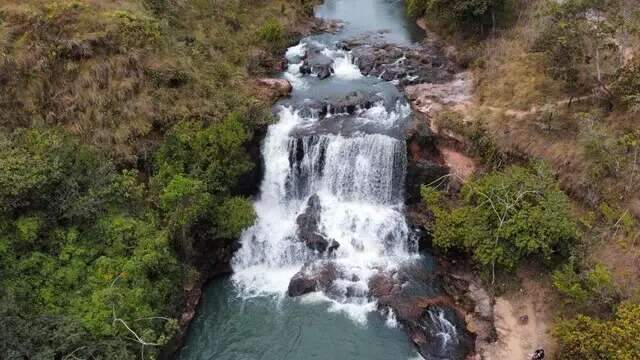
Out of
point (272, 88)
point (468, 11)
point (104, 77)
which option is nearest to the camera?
point (104, 77)

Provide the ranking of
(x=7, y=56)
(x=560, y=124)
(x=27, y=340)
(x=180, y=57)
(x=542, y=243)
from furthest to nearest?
(x=180, y=57) → (x=560, y=124) → (x=7, y=56) → (x=542, y=243) → (x=27, y=340)

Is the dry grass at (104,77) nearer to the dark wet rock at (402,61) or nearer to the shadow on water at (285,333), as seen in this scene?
the shadow on water at (285,333)

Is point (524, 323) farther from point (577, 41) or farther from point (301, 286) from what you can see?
point (577, 41)

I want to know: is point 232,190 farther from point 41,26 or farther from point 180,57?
point 41,26

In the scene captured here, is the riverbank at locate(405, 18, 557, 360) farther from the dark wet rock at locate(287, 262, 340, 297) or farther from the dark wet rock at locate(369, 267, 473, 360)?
the dark wet rock at locate(287, 262, 340, 297)

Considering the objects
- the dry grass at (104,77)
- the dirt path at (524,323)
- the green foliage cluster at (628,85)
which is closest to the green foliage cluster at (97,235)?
the dry grass at (104,77)

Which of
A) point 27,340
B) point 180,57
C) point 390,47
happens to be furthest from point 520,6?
point 27,340

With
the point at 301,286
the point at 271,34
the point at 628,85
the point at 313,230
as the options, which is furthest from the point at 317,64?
the point at 628,85
